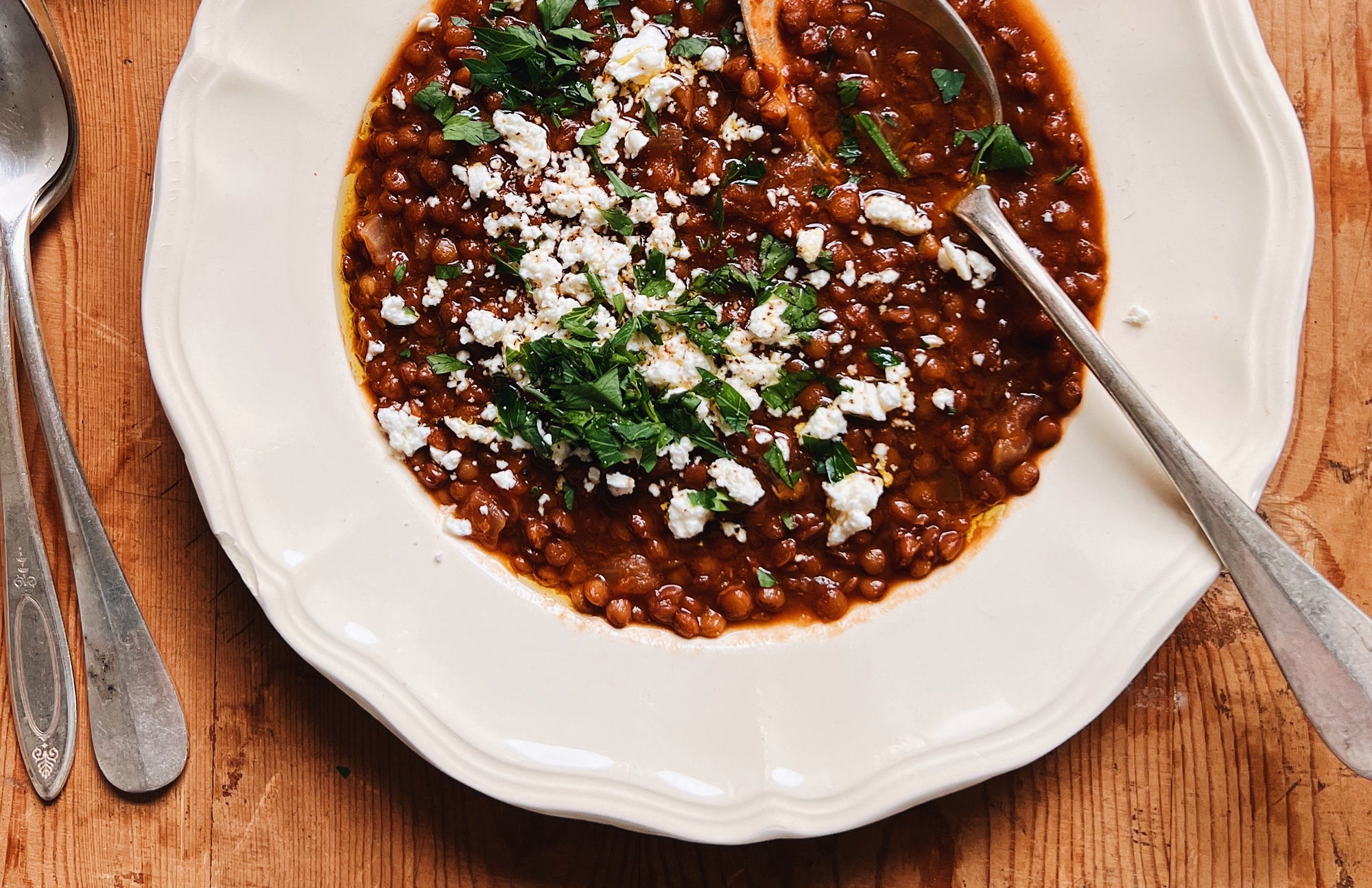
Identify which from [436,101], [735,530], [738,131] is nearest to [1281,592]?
[735,530]

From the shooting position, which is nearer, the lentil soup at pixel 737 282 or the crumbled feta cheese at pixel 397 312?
the lentil soup at pixel 737 282

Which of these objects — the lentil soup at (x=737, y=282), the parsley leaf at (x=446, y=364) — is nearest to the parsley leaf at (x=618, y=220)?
the lentil soup at (x=737, y=282)

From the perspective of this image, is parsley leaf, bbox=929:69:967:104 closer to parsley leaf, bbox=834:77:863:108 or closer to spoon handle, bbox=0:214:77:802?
parsley leaf, bbox=834:77:863:108

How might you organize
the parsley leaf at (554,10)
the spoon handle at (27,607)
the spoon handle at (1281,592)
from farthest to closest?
the spoon handle at (27,607)
the parsley leaf at (554,10)
the spoon handle at (1281,592)

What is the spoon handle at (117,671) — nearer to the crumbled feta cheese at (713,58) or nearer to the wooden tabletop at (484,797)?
the wooden tabletop at (484,797)

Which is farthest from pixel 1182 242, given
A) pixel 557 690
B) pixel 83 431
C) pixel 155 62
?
pixel 83 431

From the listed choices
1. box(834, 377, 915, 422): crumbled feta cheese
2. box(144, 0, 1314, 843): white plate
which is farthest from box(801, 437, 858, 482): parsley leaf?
box(144, 0, 1314, 843): white plate
